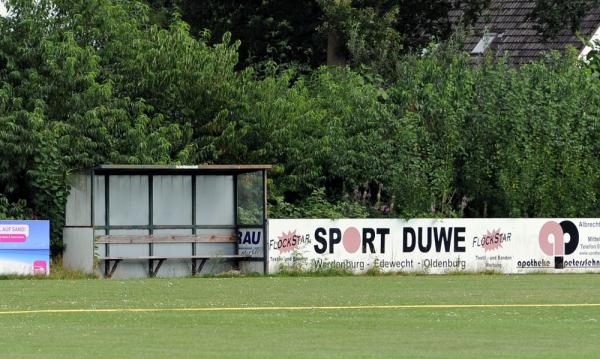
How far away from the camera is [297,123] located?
41.4 metres

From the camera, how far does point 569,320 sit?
20.1 metres

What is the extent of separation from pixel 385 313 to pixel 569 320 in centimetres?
280

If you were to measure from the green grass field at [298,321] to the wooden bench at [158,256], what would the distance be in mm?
4445

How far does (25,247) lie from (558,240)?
44.1 feet

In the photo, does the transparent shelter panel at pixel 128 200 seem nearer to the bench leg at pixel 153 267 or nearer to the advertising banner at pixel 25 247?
the bench leg at pixel 153 267

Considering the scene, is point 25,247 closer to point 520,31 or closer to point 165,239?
point 165,239

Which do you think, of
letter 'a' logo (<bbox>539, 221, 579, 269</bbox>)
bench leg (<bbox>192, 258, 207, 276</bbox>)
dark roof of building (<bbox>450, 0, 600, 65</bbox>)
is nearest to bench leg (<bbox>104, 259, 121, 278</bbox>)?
bench leg (<bbox>192, 258, 207, 276</bbox>)

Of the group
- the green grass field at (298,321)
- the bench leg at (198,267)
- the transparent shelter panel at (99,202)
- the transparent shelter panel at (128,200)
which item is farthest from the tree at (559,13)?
the green grass field at (298,321)

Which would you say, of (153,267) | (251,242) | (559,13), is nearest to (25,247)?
(153,267)

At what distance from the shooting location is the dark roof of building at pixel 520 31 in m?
55.4

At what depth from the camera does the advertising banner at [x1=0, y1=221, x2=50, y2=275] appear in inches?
1299

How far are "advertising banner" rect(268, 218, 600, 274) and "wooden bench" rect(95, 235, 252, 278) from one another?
1.76 m

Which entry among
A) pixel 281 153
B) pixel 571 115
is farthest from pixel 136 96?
pixel 571 115

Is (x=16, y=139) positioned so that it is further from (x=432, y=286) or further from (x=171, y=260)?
(x=432, y=286)
